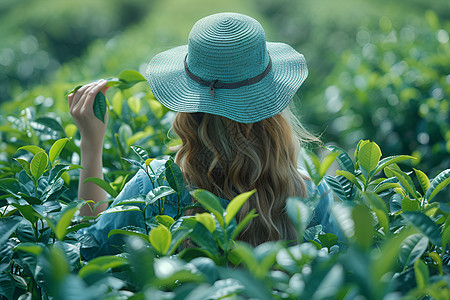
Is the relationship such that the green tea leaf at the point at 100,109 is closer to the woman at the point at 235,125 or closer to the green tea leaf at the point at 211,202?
the woman at the point at 235,125

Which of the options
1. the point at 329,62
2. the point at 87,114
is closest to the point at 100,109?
the point at 87,114

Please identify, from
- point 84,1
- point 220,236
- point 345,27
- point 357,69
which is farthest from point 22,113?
point 84,1

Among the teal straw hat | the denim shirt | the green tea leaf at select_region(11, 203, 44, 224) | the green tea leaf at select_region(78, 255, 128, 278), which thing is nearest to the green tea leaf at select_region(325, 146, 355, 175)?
the denim shirt

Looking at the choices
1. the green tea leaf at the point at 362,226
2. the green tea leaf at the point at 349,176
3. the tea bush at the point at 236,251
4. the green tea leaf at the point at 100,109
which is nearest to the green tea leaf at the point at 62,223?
the tea bush at the point at 236,251

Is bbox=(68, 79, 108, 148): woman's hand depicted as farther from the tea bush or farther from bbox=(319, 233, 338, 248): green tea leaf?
bbox=(319, 233, 338, 248): green tea leaf

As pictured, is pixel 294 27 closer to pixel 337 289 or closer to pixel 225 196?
pixel 225 196

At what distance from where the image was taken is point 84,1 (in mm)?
10320

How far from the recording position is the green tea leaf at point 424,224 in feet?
3.46

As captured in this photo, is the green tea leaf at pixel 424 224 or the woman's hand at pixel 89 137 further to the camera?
the woman's hand at pixel 89 137

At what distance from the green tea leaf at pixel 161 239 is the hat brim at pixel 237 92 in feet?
1.93

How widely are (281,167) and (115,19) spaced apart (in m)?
9.79

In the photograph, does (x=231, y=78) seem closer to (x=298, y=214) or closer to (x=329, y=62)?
(x=298, y=214)

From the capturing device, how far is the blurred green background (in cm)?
350

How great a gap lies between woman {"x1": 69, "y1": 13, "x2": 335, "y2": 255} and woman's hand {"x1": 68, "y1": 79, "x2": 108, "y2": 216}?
24 cm
